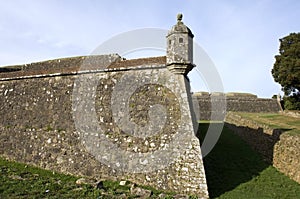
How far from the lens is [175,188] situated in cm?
838

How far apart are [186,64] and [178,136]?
2518 mm

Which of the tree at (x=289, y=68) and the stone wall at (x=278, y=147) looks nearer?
the stone wall at (x=278, y=147)

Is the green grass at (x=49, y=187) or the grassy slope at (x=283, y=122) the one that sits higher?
the grassy slope at (x=283, y=122)

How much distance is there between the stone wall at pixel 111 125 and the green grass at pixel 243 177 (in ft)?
4.66

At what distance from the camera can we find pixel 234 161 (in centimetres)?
1243

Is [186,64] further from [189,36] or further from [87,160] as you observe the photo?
[87,160]

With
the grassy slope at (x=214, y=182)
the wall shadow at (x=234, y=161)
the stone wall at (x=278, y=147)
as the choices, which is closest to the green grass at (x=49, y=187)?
the grassy slope at (x=214, y=182)

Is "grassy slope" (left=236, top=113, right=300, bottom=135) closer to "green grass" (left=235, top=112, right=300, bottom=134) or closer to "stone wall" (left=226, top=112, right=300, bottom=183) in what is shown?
"green grass" (left=235, top=112, right=300, bottom=134)

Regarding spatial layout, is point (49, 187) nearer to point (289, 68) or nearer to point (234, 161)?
point (234, 161)

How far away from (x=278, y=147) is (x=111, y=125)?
8193mm

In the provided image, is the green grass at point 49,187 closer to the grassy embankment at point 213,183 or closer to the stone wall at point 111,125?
the grassy embankment at point 213,183

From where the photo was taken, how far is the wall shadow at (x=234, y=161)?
31.0 feet

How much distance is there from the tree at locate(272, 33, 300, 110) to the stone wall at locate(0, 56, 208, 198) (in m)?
21.7

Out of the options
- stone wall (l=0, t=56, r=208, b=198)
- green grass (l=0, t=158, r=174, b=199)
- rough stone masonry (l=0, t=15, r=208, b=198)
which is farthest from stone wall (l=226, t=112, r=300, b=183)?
green grass (l=0, t=158, r=174, b=199)
